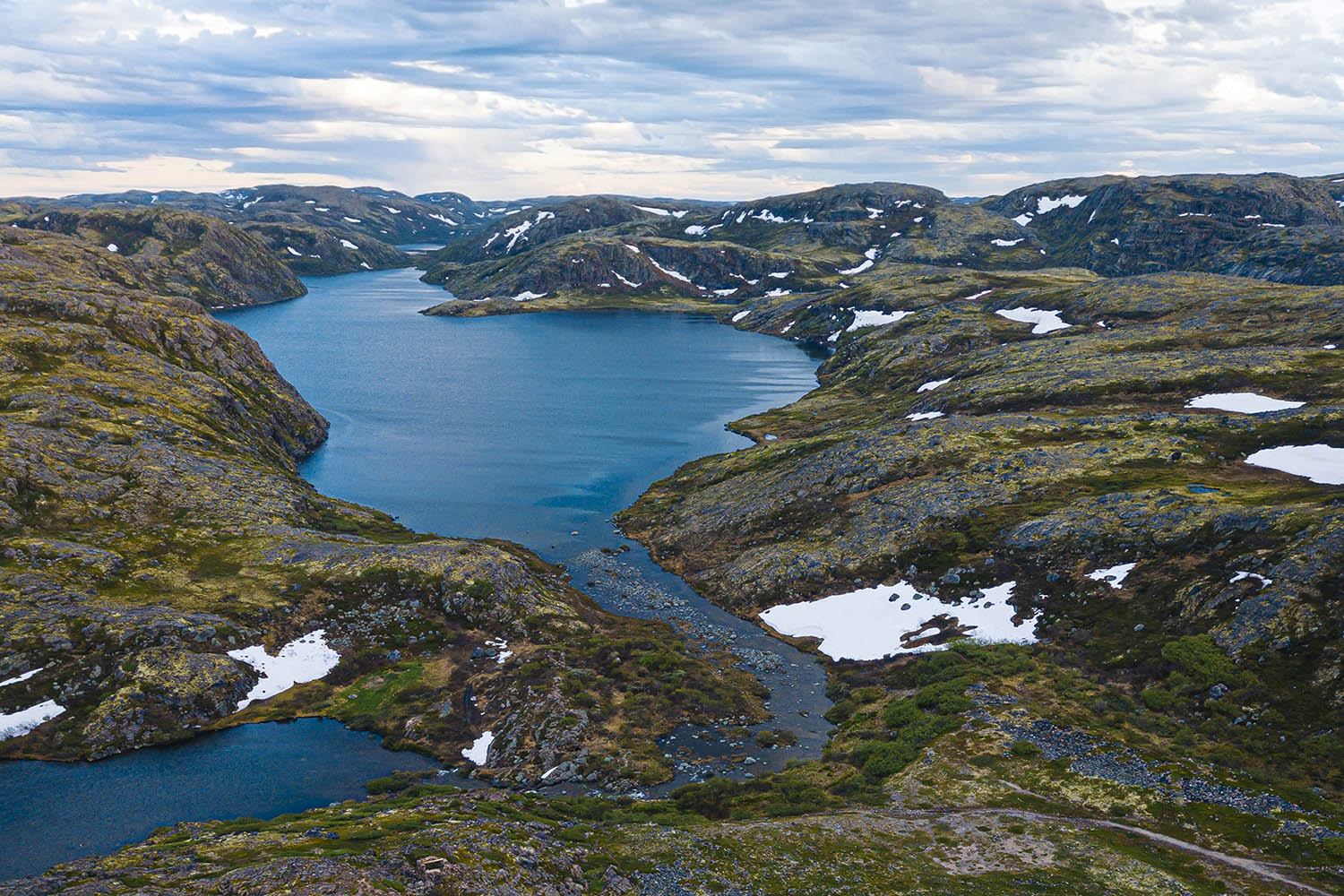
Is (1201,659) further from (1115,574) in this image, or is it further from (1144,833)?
(1144,833)

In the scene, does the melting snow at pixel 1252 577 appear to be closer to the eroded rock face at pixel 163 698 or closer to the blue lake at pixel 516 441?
the blue lake at pixel 516 441

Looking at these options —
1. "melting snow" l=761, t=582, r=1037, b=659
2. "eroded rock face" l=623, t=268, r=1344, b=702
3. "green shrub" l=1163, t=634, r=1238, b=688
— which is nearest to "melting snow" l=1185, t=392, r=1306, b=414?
"eroded rock face" l=623, t=268, r=1344, b=702

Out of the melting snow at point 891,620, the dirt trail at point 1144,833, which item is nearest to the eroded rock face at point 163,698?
the melting snow at point 891,620

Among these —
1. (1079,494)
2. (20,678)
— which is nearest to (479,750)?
(20,678)

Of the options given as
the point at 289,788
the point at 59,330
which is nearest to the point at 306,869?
the point at 289,788

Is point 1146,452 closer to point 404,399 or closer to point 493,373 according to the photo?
point 404,399
